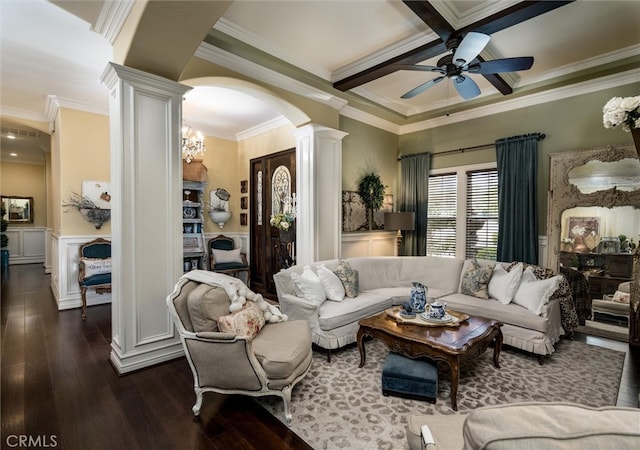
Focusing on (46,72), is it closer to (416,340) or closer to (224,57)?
(224,57)

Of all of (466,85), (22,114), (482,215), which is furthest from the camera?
(22,114)

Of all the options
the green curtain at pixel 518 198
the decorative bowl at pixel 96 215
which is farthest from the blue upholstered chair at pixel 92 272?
the green curtain at pixel 518 198

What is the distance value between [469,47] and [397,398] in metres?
2.98

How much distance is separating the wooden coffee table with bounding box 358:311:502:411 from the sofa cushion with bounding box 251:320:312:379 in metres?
0.68

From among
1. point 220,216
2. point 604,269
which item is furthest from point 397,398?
point 220,216

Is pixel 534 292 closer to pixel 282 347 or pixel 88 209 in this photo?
pixel 282 347

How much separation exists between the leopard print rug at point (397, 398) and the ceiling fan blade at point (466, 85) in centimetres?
289

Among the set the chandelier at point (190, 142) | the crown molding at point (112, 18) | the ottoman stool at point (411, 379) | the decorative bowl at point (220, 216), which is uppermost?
the crown molding at point (112, 18)

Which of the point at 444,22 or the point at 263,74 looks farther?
the point at 263,74

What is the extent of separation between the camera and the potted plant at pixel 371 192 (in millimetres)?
5281

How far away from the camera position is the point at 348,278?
12.4ft

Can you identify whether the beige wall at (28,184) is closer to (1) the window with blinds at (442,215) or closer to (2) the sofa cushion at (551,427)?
(1) the window with blinds at (442,215)

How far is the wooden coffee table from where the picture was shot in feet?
7.53

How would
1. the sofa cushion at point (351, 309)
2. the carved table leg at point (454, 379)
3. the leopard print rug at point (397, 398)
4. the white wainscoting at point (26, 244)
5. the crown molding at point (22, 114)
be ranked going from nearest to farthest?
the leopard print rug at point (397, 398) → the carved table leg at point (454, 379) → the sofa cushion at point (351, 309) → the crown molding at point (22, 114) → the white wainscoting at point (26, 244)
